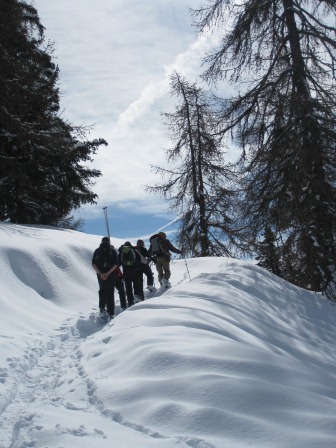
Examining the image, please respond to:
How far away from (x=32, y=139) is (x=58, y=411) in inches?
514

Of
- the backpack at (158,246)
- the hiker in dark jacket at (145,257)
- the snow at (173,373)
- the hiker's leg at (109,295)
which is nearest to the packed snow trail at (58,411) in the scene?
the snow at (173,373)

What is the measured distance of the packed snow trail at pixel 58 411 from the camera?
3.11 metres

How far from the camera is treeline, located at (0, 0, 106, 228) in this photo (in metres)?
13.9

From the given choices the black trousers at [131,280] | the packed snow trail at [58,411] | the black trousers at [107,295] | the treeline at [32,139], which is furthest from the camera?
the treeline at [32,139]

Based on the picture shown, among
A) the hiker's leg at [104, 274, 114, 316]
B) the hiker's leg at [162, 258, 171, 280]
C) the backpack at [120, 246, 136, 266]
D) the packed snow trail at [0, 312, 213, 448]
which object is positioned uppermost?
the backpack at [120, 246, 136, 266]

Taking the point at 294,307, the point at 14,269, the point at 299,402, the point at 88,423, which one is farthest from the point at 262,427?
the point at 14,269

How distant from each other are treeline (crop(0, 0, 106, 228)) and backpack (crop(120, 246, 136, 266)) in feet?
21.3

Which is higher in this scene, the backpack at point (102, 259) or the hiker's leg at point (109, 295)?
the backpack at point (102, 259)

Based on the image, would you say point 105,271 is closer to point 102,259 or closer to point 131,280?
point 102,259

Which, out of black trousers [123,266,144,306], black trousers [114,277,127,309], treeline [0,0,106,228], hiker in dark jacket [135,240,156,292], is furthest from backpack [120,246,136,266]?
treeline [0,0,106,228]

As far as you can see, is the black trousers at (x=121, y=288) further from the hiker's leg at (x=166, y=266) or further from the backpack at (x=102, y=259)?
the hiker's leg at (x=166, y=266)

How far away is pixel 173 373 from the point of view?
13.3ft

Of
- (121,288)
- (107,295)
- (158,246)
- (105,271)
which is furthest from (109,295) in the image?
(158,246)

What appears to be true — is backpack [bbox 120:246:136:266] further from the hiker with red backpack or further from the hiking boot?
the hiking boot
